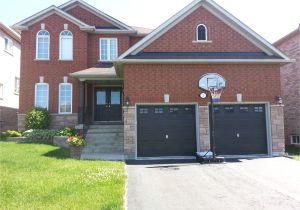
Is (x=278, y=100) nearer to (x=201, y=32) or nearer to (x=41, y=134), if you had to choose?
(x=201, y=32)

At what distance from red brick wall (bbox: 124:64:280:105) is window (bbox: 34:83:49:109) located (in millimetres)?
7347

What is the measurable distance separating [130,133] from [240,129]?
16.7 feet

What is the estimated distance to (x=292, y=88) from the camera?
19.5m

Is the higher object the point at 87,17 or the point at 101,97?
the point at 87,17

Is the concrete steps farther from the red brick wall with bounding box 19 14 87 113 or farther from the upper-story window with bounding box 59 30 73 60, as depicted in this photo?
the upper-story window with bounding box 59 30 73 60

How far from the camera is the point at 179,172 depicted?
11.1 m

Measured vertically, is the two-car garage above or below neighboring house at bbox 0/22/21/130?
below

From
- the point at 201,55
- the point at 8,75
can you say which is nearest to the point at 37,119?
the point at 8,75

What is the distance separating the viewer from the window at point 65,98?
2014 cm

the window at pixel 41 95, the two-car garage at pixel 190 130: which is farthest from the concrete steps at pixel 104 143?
the window at pixel 41 95

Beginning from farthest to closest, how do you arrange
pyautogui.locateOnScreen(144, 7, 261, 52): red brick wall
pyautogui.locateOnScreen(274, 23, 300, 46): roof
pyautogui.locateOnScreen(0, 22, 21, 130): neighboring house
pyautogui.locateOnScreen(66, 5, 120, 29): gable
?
pyautogui.locateOnScreen(0, 22, 21, 130): neighboring house → pyautogui.locateOnScreen(66, 5, 120, 29): gable → pyautogui.locateOnScreen(274, 23, 300, 46): roof → pyautogui.locateOnScreen(144, 7, 261, 52): red brick wall

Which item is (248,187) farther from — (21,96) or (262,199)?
(21,96)

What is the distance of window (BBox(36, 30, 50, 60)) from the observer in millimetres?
20455

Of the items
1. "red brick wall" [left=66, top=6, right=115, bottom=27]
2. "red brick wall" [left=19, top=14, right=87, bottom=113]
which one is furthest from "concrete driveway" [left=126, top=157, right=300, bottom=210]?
"red brick wall" [left=66, top=6, right=115, bottom=27]
